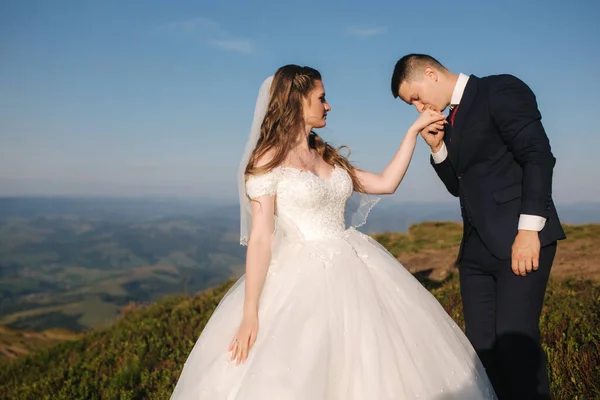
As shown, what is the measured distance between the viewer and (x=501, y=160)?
4223 millimetres

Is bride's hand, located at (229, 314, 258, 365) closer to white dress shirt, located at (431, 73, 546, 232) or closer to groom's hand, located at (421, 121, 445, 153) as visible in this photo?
white dress shirt, located at (431, 73, 546, 232)

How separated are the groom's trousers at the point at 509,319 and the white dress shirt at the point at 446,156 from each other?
289 mm

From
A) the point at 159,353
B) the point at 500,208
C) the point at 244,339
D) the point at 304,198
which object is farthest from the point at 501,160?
the point at 159,353

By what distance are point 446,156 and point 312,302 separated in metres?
1.88

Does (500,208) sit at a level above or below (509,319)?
above

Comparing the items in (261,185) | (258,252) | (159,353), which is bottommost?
(159,353)

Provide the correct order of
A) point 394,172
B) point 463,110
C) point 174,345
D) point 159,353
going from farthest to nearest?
1. point 174,345
2. point 159,353
3. point 394,172
4. point 463,110

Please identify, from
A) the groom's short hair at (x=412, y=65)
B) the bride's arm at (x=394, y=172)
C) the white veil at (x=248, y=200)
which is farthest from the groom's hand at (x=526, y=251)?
the white veil at (x=248, y=200)

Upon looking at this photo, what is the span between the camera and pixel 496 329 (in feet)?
14.1

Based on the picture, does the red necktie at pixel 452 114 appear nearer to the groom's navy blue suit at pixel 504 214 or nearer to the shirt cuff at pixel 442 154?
the groom's navy blue suit at pixel 504 214

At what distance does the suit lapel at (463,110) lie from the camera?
4348 mm

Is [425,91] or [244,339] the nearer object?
[244,339]

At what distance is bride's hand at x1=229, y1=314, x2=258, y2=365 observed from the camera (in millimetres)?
3863

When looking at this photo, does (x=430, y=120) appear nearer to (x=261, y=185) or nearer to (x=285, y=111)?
(x=285, y=111)
